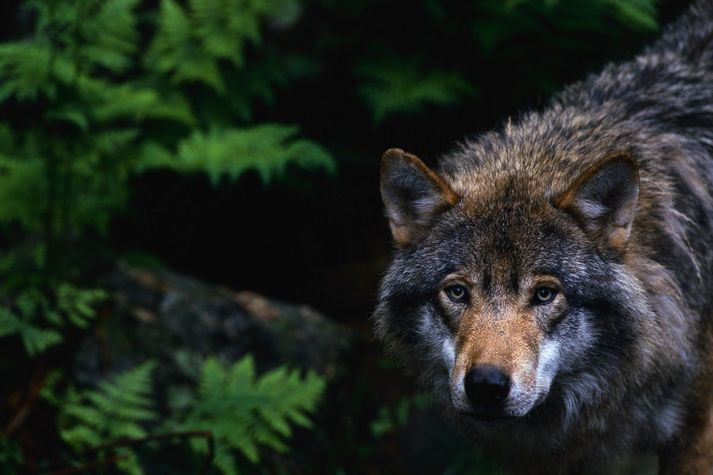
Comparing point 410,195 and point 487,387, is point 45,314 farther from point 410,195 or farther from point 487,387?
point 487,387

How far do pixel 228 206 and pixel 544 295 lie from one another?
15.0 feet

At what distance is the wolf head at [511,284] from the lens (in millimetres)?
4480

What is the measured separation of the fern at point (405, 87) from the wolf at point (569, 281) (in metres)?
1.84

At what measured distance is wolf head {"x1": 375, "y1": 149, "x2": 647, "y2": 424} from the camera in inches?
176

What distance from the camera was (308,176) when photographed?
8.42 m

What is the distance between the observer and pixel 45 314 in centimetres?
633

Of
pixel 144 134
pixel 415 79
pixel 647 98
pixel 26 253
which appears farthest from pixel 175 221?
pixel 647 98

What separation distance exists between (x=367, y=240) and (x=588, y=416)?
4.29 metres

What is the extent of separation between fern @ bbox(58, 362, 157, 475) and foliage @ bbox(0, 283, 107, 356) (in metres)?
0.43

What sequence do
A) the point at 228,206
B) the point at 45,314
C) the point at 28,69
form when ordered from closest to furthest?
the point at 45,314 < the point at 28,69 < the point at 228,206

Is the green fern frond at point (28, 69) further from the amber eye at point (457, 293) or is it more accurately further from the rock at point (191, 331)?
the amber eye at point (457, 293)

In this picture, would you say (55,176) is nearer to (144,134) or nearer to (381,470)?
(144,134)

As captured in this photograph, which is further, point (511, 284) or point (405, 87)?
point (405, 87)

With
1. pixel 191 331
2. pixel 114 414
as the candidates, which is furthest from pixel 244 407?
pixel 191 331
